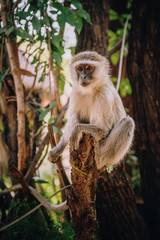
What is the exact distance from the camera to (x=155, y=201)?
4.75m

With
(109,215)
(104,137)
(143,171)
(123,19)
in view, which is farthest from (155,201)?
(123,19)

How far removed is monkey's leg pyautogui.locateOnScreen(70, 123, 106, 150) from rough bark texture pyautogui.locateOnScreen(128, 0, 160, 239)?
210 centimetres

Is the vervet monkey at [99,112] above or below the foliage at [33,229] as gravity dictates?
above

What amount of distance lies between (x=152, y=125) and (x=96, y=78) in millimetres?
2029

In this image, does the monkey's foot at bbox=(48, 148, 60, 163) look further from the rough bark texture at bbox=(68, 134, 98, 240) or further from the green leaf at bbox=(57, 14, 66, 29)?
the green leaf at bbox=(57, 14, 66, 29)

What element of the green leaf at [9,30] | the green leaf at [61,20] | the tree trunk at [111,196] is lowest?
the tree trunk at [111,196]

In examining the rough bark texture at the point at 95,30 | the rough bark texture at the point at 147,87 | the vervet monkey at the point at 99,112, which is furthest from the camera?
the rough bark texture at the point at 147,87

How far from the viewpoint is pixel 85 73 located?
9.77 feet

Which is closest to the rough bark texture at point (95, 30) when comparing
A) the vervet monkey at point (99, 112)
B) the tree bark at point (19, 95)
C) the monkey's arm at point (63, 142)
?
the vervet monkey at point (99, 112)

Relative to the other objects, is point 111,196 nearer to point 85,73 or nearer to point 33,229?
point 33,229

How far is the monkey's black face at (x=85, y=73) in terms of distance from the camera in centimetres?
292

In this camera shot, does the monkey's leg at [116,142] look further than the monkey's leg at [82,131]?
Yes

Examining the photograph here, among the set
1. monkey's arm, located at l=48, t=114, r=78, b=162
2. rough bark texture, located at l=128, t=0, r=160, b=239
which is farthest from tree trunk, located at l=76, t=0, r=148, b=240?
monkey's arm, located at l=48, t=114, r=78, b=162

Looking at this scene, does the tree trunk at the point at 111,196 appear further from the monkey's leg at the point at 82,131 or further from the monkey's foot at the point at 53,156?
the monkey's leg at the point at 82,131
